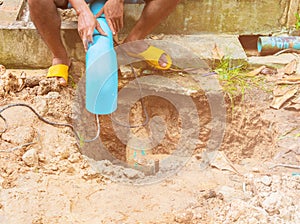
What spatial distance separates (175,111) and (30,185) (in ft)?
4.41

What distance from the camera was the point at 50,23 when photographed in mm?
3227

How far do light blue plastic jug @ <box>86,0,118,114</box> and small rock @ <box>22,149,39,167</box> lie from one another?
1.56ft

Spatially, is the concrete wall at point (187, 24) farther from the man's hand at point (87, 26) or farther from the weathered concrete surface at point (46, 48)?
the man's hand at point (87, 26)

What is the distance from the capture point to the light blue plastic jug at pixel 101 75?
9.27 ft

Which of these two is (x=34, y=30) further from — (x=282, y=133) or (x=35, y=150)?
(x=282, y=133)

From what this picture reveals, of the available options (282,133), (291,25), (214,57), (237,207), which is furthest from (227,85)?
(237,207)

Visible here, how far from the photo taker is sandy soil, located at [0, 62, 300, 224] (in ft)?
7.69

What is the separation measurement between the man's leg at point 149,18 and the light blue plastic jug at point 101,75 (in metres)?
0.43

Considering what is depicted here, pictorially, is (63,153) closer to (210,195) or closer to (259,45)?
(210,195)

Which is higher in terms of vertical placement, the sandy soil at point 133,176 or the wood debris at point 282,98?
the wood debris at point 282,98

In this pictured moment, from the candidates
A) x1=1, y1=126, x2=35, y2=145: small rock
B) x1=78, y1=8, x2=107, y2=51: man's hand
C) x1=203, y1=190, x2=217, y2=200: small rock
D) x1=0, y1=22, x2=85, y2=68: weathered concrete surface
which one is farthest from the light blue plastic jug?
x1=203, y1=190, x2=217, y2=200: small rock

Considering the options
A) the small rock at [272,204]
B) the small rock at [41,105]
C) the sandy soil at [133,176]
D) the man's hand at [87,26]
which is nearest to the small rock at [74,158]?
the sandy soil at [133,176]

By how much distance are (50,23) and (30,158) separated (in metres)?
1.06

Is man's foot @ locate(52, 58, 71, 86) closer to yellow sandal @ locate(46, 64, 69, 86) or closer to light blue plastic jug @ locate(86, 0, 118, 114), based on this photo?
yellow sandal @ locate(46, 64, 69, 86)
